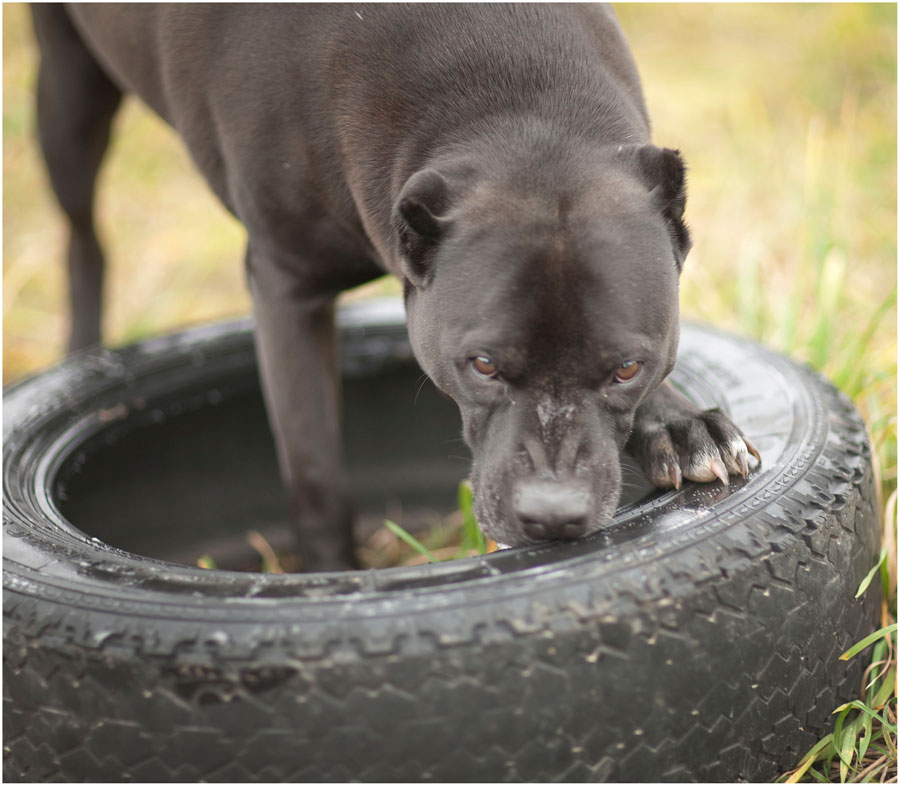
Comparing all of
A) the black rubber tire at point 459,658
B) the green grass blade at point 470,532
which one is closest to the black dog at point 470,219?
the black rubber tire at point 459,658

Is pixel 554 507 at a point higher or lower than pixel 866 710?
higher

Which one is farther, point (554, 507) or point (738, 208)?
point (738, 208)

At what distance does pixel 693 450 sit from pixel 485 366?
54 cm

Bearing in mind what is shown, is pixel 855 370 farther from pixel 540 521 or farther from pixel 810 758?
pixel 540 521

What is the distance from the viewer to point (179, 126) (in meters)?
3.12

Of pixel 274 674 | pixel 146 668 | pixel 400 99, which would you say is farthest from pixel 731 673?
pixel 400 99

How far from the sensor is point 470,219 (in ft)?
7.29

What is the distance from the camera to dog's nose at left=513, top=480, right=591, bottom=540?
208 centimetres

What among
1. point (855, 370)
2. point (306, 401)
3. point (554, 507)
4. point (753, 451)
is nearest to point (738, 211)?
point (855, 370)

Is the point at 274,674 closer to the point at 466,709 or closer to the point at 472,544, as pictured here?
the point at 466,709

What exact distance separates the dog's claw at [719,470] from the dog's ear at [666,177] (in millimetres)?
521

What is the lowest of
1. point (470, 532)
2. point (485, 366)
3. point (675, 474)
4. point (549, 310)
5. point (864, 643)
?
point (470, 532)

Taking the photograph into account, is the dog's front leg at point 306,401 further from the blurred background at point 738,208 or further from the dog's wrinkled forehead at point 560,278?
the blurred background at point 738,208

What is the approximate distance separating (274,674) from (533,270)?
0.92 m
